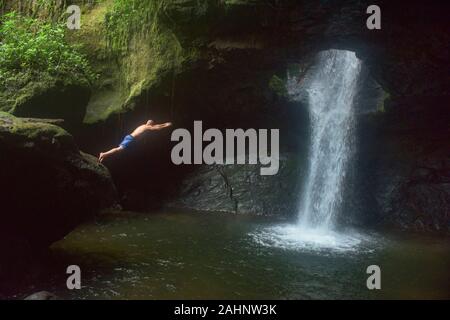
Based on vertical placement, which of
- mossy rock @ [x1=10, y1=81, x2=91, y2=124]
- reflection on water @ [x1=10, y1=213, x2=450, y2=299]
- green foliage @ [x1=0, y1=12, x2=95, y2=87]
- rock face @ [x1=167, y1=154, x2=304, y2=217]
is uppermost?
green foliage @ [x1=0, y1=12, x2=95, y2=87]

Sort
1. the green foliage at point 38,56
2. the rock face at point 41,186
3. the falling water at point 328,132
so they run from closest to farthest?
1. the rock face at point 41,186
2. the green foliage at point 38,56
3. the falling water at point 328,132

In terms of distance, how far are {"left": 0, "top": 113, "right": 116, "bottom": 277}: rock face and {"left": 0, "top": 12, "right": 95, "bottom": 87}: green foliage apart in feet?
12.2

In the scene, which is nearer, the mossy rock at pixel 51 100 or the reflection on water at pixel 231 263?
the reflection on water at pixel 231 263

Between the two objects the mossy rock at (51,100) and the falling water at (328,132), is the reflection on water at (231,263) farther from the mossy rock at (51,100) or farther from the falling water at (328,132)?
the mossy rock at (51,100)

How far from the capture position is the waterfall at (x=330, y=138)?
42.7 feet

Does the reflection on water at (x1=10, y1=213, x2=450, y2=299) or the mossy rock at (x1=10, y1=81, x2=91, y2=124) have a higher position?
the mossy rock at (x1=10, y1=81, x2=91, y2=124)

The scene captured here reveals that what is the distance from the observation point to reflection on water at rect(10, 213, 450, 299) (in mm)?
6762

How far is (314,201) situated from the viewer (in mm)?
13125

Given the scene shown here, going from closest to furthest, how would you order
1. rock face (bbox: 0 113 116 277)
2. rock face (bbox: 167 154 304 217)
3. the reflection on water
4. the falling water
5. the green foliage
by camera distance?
rock face (bbox: 0 113 116 277) → the reflection on water → the green foliage → the falling water → rock face (bbox: 167 154 304 217)

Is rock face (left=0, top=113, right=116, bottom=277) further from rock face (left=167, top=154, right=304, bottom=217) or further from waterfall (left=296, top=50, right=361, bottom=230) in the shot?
waterfall (left=296, top=50, right=361, bottom=230)

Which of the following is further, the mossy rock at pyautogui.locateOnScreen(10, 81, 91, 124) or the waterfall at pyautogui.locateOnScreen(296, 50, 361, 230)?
the waterfall at pyautogui.locateOnScreen(296, 50, 361, 230)

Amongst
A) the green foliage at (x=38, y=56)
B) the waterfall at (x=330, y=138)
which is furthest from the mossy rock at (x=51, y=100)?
the waterfall at (x=330, y=138)

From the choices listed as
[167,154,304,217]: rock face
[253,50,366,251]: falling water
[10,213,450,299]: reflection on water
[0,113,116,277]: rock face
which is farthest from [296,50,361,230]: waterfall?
[0,113,116,277]: rock face

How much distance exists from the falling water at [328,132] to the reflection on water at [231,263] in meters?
1.96
